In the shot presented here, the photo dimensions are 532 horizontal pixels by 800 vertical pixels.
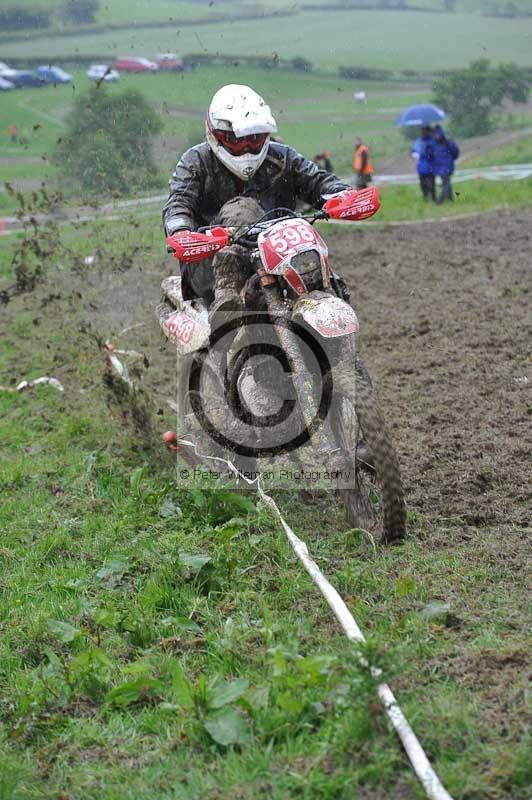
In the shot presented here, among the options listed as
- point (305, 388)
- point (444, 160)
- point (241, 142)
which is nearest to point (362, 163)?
point (444, 160)

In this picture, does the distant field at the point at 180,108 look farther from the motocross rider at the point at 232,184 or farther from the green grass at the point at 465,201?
the motocross rider at the point at 232,184

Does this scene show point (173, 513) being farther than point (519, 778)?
Yes

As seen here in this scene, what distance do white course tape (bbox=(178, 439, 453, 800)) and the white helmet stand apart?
1.90 metres

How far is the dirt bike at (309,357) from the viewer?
504 cm

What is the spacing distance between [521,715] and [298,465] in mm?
2975

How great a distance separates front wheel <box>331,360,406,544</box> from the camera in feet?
16.0

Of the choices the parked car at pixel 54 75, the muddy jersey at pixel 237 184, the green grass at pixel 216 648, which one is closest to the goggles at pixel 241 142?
the muddy jersey at pixel 237 184

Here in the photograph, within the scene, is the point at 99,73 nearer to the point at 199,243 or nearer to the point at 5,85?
the point at 5,85

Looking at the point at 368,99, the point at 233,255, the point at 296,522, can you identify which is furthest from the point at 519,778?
the point at 368,99

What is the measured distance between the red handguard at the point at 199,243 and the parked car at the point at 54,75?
403 inches

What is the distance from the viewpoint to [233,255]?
19.0 feet

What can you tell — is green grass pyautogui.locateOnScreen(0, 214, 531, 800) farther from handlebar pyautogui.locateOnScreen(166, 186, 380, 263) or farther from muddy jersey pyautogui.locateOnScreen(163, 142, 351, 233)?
muddy jersey pyautogui.locateOnScreen(163, 142, 351, 233)

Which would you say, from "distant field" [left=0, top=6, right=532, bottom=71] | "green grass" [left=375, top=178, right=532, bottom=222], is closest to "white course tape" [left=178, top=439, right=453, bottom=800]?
"distant field" [left=0, top=6, right=532, bottom=71]

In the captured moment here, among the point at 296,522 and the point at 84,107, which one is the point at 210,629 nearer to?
the point at 296,522
